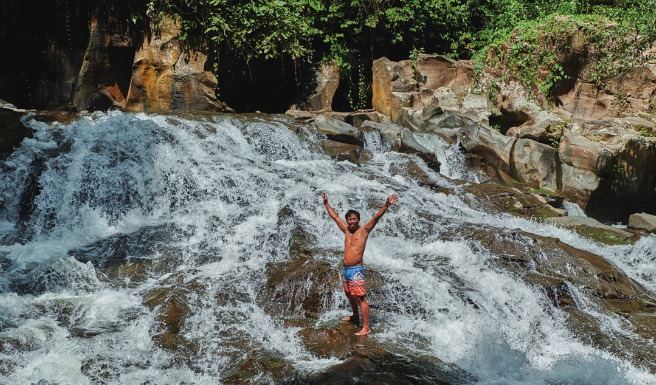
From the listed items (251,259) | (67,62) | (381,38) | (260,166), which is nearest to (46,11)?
(67,62)

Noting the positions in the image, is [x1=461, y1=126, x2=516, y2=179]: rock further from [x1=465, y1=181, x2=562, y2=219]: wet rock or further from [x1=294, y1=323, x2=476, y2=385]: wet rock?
[x1=294, y1=323, x2=476, y2=385]: wet rock

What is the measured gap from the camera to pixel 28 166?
10789 mm

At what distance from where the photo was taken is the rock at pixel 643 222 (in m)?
12.0

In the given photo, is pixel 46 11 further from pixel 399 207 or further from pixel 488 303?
pixel 488 303

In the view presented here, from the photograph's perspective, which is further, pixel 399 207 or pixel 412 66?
pixel 412 66

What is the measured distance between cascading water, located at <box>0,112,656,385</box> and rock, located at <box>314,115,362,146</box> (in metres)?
0.69

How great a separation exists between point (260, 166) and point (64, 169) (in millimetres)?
3349

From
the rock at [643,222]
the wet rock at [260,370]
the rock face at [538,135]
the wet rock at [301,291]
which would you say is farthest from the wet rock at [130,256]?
the rock at [643,222]

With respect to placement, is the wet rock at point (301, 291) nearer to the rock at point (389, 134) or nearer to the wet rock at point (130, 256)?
the wet rock at point (130, 256)

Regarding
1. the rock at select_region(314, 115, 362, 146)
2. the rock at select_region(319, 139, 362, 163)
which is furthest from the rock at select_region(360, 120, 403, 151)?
the rock at select_region(319, 139, 362, 163)

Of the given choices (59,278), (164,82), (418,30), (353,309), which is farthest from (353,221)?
(418,30)

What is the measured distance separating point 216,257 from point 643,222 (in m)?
7.83

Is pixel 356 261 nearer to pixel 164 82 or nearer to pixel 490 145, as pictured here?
pixel 490 145

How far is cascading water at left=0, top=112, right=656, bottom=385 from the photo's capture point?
265 inches
